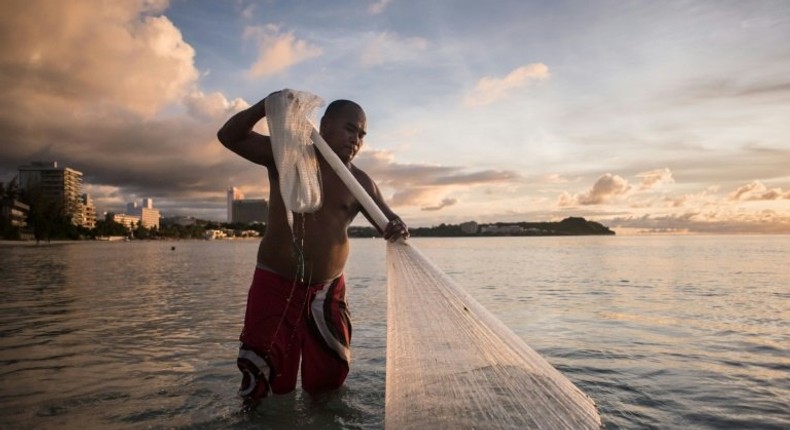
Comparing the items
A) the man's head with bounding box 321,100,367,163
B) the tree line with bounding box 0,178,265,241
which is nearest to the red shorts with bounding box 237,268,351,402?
the man's head with bounding box 321,100,367,163

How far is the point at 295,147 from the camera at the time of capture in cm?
311

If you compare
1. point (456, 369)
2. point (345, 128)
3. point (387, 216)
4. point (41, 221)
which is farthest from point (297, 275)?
point (41, 221)

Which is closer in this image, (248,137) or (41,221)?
(248,137)

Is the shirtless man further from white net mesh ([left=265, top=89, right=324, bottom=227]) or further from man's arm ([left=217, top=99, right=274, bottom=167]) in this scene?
white net mesh ([left=265, top=89, right=324, bottom=227])

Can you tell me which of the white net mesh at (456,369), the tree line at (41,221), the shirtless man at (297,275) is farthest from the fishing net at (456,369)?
the tree line at (41,221)

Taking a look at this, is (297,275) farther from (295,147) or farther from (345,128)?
(345,128)

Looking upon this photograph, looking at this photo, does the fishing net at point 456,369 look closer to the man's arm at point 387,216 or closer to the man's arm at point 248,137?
the man's arm at point 387,216

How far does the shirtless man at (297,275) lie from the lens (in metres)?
3.39

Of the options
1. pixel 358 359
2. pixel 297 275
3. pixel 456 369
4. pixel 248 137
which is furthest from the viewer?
pixel 358 359

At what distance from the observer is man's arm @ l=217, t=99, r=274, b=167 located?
3197 mm

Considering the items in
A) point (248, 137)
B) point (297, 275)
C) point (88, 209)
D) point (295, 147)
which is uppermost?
point (88, 209)

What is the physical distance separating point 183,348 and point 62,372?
1414 millimetres

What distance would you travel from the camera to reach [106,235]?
411ft

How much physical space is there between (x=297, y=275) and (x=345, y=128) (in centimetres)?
102
